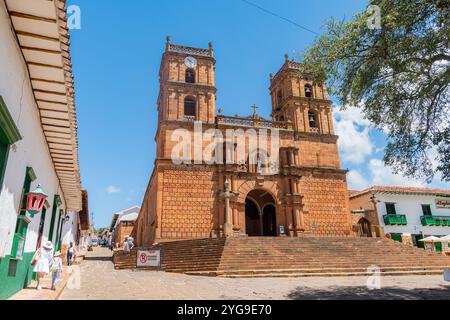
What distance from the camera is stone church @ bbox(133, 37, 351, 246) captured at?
66.4 ft

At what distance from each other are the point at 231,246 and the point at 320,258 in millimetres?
4326

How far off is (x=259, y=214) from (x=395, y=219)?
12.3 metres

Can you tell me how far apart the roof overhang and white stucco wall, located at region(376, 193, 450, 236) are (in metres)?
26.0

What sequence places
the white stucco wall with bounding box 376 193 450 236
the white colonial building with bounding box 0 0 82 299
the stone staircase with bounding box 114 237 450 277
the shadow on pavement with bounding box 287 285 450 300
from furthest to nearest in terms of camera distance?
the white stucco wall with bounding box 376 193 450 236
the stone staircase with bounding box 114 237 450 277
the shadow on pavement with bounding box 287 285 450 300
the white colonial building with bounding box 0 0 82 299

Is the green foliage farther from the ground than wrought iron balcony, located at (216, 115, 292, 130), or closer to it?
closer to it

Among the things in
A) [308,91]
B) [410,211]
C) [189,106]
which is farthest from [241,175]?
[410,211]

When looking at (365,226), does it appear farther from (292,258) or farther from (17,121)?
(17,121)

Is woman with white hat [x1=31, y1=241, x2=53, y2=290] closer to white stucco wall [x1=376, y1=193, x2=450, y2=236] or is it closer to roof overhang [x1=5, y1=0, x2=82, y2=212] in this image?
roof overhang [x1=5, y1=0, x2=82, y2=212]

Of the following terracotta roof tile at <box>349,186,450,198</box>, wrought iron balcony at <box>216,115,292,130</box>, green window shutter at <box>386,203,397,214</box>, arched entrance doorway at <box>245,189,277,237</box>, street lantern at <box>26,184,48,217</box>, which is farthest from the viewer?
terracotta roof tile at <box>349,186,450,198</box>

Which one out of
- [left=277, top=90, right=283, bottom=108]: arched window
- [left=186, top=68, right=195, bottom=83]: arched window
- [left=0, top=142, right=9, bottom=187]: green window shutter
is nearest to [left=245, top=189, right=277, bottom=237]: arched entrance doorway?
[left=277, top=90, right=283, bottom=108]: arched window

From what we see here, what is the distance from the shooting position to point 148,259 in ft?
47.0
